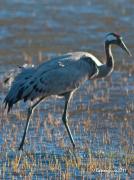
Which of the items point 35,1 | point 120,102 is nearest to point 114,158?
point 120,102

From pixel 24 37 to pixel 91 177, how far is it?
12159 mm

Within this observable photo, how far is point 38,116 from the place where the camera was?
13.2m

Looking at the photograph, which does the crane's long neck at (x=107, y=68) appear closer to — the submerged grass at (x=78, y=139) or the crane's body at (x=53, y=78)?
the crane's body at (x=53, y=78)

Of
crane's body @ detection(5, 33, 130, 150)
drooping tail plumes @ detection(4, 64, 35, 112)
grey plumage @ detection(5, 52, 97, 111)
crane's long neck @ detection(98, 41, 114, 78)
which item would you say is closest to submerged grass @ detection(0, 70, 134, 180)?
crane's body @ detection(5, 33, 130, 150)

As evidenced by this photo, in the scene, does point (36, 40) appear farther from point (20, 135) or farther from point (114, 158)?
point (114, 158)

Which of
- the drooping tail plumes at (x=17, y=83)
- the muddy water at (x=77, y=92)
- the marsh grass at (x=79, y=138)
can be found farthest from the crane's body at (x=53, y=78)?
the muddy water at (x=77, y=92)

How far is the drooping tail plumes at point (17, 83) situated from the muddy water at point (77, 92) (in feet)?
1.92

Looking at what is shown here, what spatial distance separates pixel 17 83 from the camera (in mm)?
11383

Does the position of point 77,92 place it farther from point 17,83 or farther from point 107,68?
point 17,83

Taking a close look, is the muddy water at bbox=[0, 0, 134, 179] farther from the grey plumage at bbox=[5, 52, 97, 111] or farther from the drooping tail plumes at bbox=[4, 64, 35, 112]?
the grey plumage at bbox=[5, 52, 97, 111]

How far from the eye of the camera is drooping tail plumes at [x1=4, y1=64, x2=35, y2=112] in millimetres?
11216

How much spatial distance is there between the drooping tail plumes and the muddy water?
1.92 feet

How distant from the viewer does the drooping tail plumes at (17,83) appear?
11216 millimetres

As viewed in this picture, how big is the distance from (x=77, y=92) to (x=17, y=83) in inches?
152
